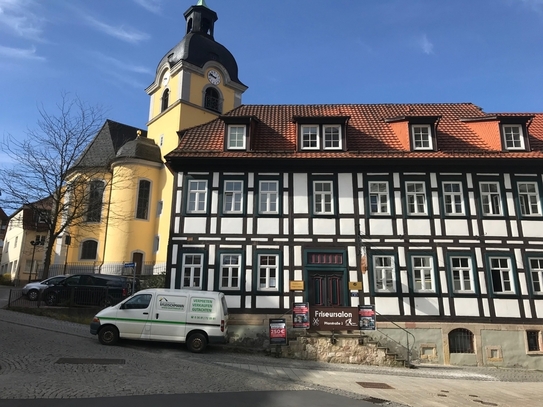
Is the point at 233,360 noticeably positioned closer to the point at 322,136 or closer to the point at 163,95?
the point at 322,136

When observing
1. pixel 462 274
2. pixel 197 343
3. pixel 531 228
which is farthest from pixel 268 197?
pixel 531 228

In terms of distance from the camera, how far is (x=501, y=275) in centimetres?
1780

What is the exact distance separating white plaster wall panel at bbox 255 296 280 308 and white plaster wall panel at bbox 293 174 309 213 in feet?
12.4

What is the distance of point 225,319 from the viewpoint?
14.9 metres

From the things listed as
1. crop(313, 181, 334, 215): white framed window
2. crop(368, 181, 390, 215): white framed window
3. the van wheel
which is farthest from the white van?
crop(368, 181, 390, 215): white framed window

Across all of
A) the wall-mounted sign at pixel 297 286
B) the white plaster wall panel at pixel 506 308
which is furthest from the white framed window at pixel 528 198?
the wall-mounted sign at pixel 297 286

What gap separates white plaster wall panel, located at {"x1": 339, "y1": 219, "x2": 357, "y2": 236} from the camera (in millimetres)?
18203

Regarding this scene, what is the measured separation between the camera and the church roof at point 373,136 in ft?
61.5

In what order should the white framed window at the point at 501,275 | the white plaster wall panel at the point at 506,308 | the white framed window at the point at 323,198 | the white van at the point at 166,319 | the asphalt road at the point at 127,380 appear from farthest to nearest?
the white framed window at the point at 323,198
the white framed window at the point at 501,275
the white plaster wall panel at the point at 506,308
the white van at the point at 166,319
the asphalt road at the point at 127,380

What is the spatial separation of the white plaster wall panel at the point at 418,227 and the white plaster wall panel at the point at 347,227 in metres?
2.34

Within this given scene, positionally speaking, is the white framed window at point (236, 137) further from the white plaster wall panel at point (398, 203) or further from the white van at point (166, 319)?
the white van at point (166, 319)

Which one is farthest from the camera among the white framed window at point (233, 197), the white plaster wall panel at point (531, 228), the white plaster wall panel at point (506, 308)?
the white framed window at point (233, 197)

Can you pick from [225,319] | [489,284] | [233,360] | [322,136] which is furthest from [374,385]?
[322,136]

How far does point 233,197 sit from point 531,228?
1260cm
